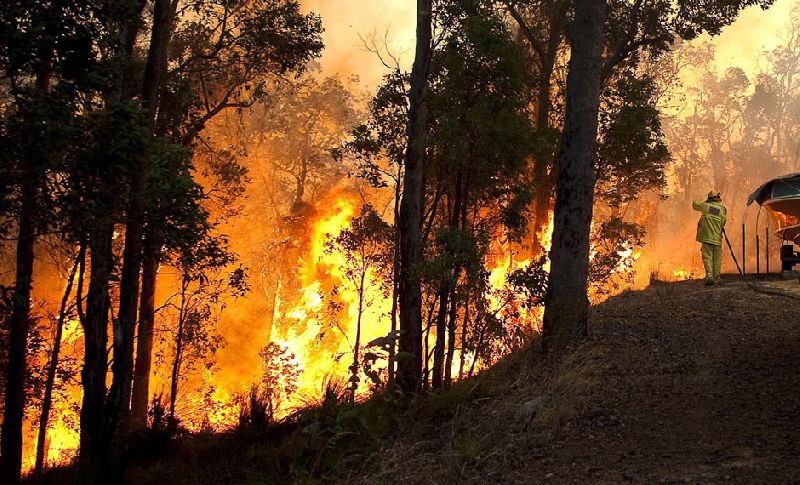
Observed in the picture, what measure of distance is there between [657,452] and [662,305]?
6.61m

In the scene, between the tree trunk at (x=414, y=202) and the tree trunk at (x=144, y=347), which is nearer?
the tree trunk at (x=414, y=202)

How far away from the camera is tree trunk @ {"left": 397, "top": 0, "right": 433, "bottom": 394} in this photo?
12.4 metres

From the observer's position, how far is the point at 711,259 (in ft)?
45.2

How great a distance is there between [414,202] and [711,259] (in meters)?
6.70

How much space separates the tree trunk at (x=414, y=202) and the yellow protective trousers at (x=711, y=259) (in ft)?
20.8

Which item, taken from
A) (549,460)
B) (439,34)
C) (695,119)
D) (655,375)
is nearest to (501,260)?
(439,34)

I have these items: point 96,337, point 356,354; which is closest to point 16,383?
point 96,337

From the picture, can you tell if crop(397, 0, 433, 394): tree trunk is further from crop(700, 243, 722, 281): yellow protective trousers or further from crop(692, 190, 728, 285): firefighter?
crop(700, 243, 722, 281): yellow protective trousers

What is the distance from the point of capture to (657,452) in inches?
196

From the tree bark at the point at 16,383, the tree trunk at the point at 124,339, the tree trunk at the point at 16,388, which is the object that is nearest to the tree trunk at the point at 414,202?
the tree trunk at the point at 124,339

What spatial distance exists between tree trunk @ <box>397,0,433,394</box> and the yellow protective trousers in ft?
20.8

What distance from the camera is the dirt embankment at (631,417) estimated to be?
4.80 meters

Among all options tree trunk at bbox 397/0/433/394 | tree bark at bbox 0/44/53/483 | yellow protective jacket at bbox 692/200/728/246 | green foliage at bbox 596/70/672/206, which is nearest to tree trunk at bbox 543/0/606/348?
tree trunk at bbox 397/0/433/394

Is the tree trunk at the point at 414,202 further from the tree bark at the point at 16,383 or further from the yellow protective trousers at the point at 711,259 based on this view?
the tree bark at the point at 16,383
